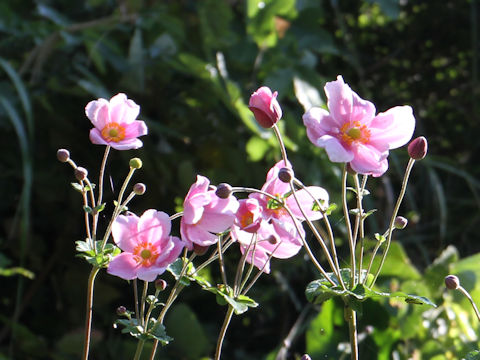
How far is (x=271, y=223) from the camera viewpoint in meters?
0.58

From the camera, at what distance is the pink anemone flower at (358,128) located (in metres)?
0.52

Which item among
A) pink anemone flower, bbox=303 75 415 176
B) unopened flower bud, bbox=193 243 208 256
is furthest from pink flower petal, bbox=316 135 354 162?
unopened flower bud, bbox=193 243 208 256

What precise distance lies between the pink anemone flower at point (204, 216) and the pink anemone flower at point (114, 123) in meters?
0.08

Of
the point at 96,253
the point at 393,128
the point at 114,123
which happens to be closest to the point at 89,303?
the point at 96,253

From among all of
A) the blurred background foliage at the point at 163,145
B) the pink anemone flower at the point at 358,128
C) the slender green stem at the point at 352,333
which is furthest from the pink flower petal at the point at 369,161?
the blurred background foliage at the point at 163,145

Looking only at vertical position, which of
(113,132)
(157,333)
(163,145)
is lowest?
(163,145)

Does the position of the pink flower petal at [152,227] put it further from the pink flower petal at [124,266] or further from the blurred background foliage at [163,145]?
the blurred background foliage at [163,145]

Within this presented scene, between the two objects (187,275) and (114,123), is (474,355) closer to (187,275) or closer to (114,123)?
(187,275)

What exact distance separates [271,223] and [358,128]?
3.9 inches

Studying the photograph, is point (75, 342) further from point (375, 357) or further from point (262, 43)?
point (262, 43)

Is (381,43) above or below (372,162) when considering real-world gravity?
below

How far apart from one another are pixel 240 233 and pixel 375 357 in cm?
65

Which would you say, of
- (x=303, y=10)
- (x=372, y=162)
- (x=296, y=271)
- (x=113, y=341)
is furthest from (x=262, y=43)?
(x=372, y=162)

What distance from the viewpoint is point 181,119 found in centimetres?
171
